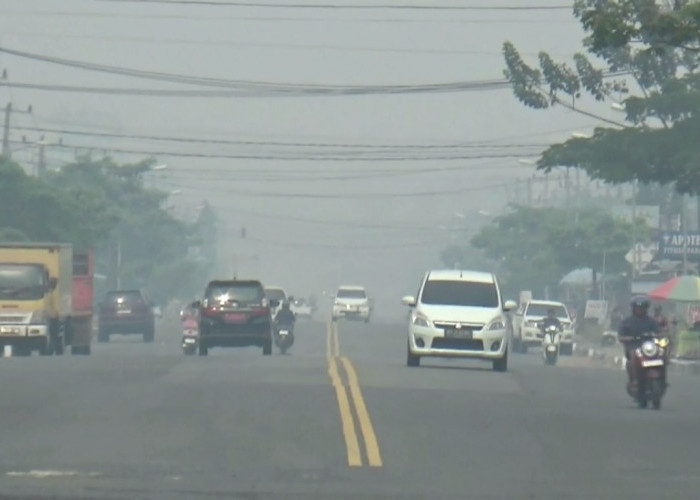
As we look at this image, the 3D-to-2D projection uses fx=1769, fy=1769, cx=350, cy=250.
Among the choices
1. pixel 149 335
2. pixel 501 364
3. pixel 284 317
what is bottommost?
pixel 149 335

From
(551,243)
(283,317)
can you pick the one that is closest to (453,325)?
(283,317)

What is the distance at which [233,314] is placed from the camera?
139 ft

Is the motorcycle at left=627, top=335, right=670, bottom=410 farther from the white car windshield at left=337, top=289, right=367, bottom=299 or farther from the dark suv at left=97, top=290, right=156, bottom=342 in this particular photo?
the white car windshield at left=337, top=289, right=367, bottom=299

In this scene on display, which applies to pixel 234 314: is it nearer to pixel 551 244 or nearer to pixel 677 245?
pixel 677 245

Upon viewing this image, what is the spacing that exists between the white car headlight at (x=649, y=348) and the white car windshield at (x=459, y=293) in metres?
9.13

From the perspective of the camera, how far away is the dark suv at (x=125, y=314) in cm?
6431

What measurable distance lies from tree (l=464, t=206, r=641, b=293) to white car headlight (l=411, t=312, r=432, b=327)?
182 feet

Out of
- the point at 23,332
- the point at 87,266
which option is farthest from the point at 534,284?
the point at 23,332

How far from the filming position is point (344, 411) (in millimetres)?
21391

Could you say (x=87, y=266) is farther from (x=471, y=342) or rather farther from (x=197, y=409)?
(x=197, y=409)

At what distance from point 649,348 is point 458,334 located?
27.7ft

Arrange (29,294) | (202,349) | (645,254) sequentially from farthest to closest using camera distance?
(645,254) → (29,294) → (202,349)

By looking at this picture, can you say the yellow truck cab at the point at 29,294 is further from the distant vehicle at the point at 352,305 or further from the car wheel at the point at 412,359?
the distant vehicle at the point at 352,305

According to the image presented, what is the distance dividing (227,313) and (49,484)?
2762cm
